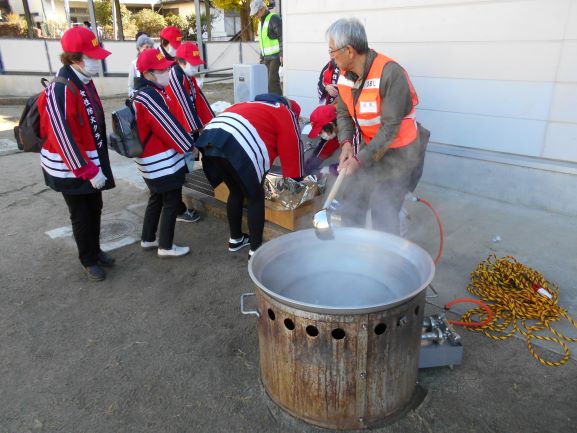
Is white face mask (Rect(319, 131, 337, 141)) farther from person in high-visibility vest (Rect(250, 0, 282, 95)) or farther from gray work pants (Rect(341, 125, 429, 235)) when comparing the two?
person in high-visibility vest (Rect(250, 0, 282, 95))

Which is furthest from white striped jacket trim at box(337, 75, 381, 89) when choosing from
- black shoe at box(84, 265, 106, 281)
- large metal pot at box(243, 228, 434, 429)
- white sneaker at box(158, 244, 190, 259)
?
black shoe at box(84, 265, 106, 281)

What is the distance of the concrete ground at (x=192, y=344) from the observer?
7.70 feet

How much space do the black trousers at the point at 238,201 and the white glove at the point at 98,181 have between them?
807 millimetres

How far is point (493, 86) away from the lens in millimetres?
4590

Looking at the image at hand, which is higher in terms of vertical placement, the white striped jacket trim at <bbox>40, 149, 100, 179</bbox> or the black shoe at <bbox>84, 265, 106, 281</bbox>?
the white striped jacket trim at <bbox>40, 149, 100, 179</bbox>

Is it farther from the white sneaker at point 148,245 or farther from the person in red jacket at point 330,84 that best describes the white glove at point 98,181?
the person in red jacket at point 330,84

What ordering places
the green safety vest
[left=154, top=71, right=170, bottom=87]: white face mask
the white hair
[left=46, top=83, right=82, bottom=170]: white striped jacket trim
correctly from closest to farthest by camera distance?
the white hair → [left=46, top=83, right=82, bottom=170]: white striped jacket trim → [left=154, top=71, right=170, bottom=87]: white face mask → the green safety vest

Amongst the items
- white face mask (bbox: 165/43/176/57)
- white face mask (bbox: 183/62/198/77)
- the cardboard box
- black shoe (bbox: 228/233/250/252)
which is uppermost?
white face mask (bbox: 165/43/176/57)

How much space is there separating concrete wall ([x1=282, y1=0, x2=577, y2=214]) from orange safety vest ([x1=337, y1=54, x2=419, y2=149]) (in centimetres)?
200

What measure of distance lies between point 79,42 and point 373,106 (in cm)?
223

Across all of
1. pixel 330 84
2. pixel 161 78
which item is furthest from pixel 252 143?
pixel 330 84

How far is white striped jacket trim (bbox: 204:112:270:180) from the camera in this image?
3391mm

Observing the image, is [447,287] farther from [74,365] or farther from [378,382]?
[74,365]

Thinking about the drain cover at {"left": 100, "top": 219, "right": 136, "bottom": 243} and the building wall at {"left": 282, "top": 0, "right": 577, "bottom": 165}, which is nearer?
the building wall at {"left": 282, "top": 0, "right": 577, "bottom": 165}
